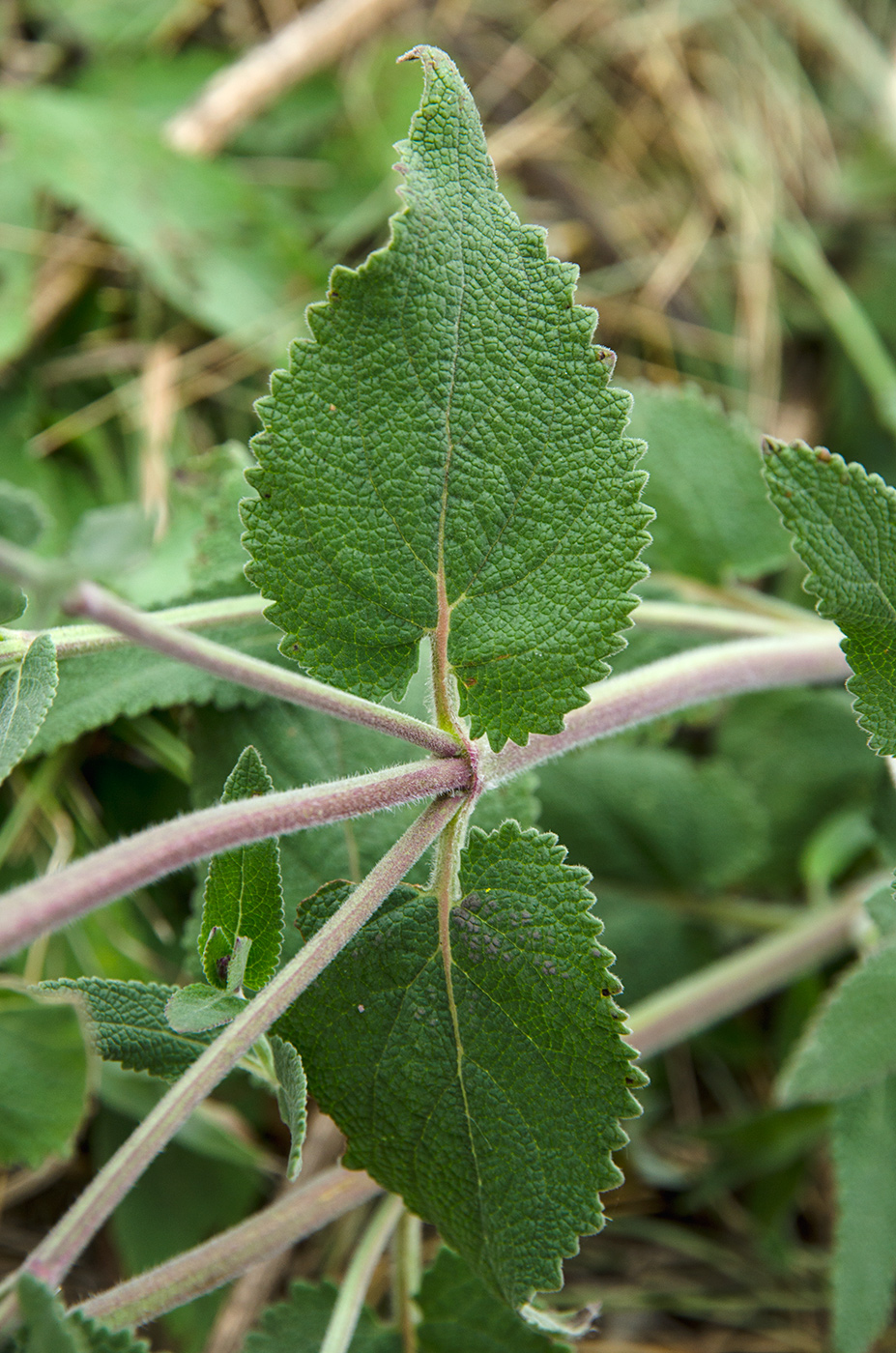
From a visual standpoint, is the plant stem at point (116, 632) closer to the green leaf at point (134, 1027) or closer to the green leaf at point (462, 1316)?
the green leaf at point (134, 1027)

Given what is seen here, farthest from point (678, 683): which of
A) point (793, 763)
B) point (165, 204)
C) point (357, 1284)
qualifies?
point (165, 204)

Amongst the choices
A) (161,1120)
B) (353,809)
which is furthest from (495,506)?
(161,1120)

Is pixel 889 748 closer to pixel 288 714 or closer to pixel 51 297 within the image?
pixel 288 714

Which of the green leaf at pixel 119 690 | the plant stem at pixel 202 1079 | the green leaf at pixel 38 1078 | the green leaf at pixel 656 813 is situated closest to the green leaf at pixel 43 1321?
the plant stem at pixel 202 1079

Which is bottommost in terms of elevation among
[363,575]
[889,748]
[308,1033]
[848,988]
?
[848,988]

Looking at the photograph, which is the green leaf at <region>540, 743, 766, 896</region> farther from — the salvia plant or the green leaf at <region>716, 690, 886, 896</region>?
the salvia plant
